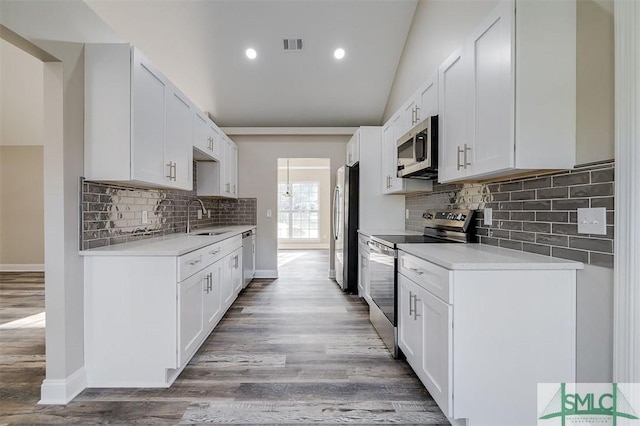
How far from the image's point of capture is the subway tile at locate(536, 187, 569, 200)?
5.08 ft

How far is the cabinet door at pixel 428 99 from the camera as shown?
2.31m

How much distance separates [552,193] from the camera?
1.62 m

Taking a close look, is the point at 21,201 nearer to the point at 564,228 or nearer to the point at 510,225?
the point at 510,225

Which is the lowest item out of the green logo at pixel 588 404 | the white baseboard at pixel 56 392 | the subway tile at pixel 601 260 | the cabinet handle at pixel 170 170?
the white baseboard at pixel 56 392

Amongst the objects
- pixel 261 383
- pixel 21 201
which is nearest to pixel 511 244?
pixel 261 383

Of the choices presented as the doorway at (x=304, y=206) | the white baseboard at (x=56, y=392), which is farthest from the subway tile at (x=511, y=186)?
the doorway at (x=304, y=206)

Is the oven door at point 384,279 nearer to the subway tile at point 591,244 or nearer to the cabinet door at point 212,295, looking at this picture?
the subway tile at point 591,244

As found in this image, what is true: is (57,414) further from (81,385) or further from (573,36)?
(573,36)

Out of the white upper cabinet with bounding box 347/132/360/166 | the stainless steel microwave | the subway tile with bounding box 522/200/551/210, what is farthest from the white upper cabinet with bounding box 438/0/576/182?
the white upper cabinet with bounding box 347/132/360/166

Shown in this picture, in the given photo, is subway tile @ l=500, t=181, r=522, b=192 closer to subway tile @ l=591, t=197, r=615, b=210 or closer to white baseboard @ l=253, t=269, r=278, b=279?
subway tile @ l=591, t=197, r=615, b=210

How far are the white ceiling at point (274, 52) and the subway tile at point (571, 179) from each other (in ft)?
9.80

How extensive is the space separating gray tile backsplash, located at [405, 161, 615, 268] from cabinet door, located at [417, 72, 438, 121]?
0.67 m

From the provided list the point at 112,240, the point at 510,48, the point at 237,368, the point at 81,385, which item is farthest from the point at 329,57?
the point at 81,385

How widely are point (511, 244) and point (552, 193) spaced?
0.42m
